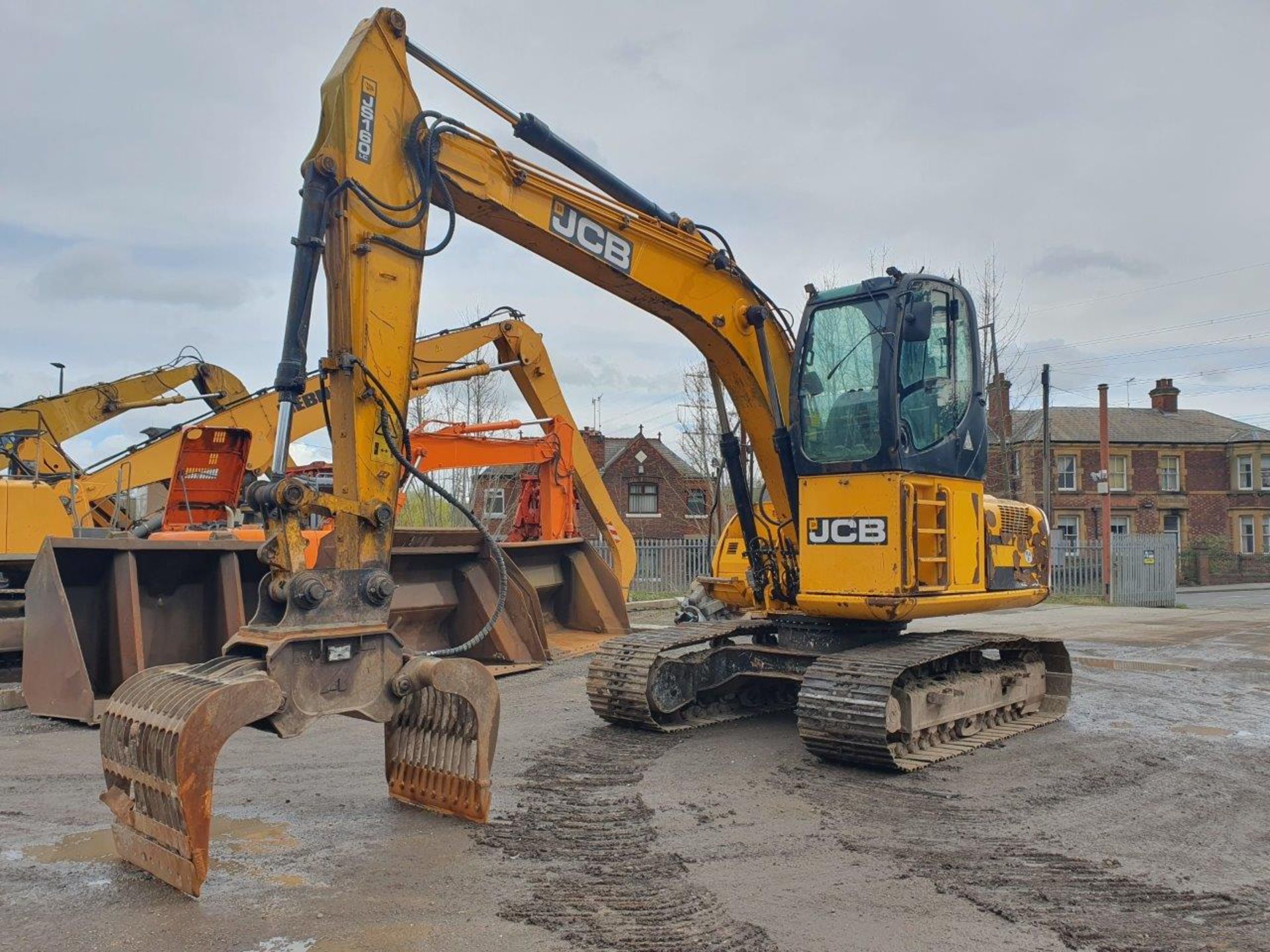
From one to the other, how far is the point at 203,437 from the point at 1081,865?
9.17 meters

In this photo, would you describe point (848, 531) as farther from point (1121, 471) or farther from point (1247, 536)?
point (1247, 536)

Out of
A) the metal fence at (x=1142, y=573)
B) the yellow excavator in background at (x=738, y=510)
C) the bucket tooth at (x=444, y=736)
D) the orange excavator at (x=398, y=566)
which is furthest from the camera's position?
the metal fence at (x=1142, y=573)

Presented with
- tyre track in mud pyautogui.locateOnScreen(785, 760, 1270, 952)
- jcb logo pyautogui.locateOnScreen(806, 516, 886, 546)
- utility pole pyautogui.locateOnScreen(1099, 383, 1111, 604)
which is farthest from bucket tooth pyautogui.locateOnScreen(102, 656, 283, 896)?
utility pole pyautogui.locateOnScreen(1099, 383, 1111, 604)

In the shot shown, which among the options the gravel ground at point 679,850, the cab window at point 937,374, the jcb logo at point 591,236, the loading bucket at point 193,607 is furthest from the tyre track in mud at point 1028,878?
the loading bucket at point 193,607

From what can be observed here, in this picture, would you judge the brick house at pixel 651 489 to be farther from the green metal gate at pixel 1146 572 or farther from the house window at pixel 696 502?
the green metal gate at pixel 1146 572

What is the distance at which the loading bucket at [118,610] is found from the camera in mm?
7375

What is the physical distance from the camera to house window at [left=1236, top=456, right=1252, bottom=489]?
44594 mm

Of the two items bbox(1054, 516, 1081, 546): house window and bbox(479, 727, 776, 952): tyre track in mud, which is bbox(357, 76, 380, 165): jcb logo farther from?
bbox(1054, 516, 1081, 546): house window

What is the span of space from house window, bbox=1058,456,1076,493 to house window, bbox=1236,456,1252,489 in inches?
331

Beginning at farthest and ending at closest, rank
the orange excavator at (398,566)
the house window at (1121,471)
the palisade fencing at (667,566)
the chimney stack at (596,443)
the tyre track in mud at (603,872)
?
the house window at (1121,471) < the chimney stack at (596,443) < the palisade fencing at (667,566) < the orange excavator at (398,566) < the tyre track in mud at (603,872)

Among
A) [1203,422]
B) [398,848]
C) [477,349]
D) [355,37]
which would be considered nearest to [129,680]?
[398,848]

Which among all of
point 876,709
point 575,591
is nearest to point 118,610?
point 575,591

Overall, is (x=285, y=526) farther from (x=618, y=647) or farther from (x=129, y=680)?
(x=618, y=647)

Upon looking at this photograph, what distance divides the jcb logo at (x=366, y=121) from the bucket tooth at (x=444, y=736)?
2.46 metres
